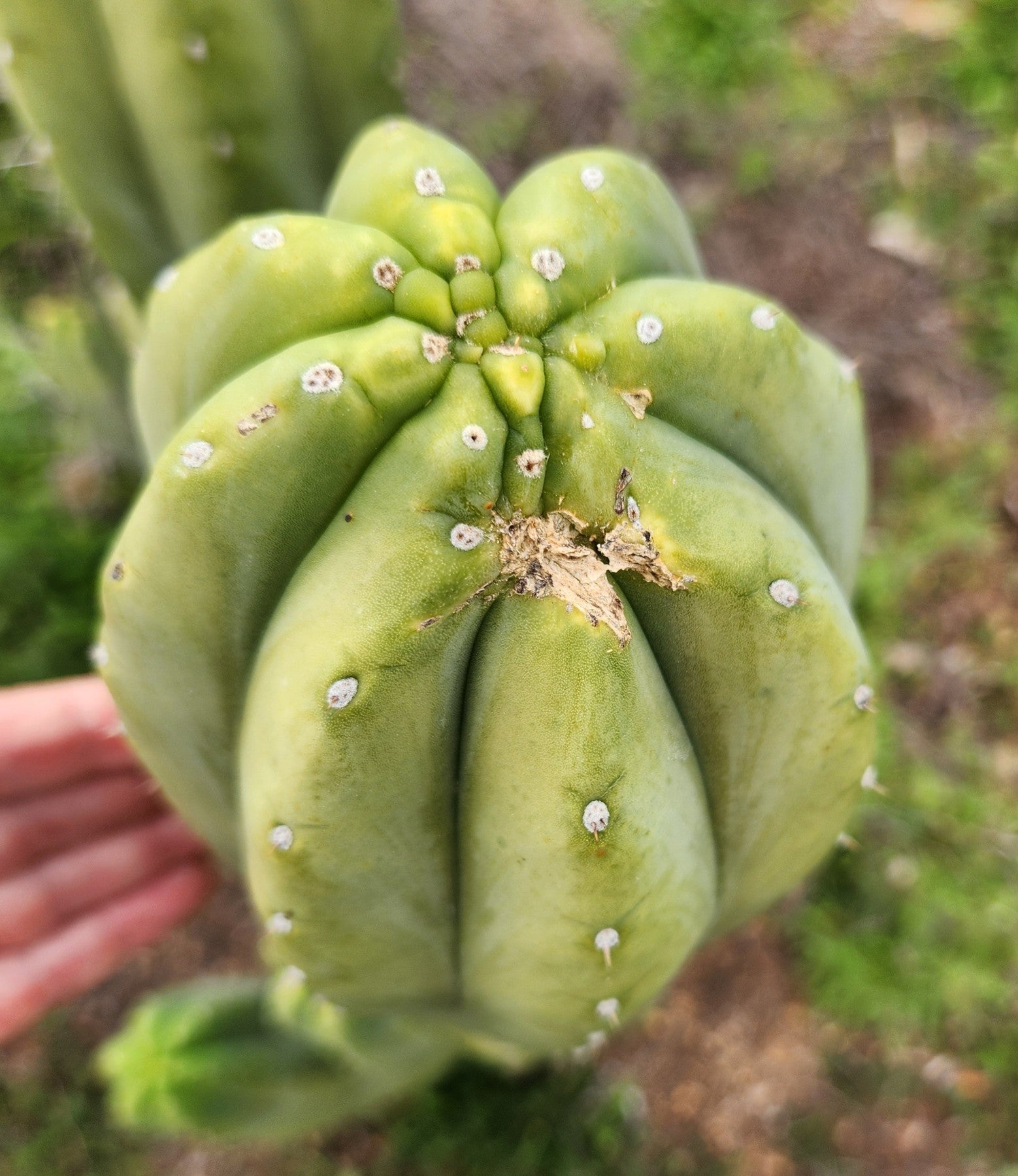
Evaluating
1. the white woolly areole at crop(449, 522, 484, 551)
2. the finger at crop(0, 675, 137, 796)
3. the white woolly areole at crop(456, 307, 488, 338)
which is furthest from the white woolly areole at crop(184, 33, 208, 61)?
the finger at crop(0, 675, 137, 796)

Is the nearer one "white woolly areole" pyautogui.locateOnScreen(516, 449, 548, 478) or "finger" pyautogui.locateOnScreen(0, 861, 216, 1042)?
"white woolly areole" pyautogui.locateOnScreen(516, 449, 548, 478)

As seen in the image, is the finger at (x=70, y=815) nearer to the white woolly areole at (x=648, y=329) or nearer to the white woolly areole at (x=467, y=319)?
the white woolly areole at (x=467, y=319)

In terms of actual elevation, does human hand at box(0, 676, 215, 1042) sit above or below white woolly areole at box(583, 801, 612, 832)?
below

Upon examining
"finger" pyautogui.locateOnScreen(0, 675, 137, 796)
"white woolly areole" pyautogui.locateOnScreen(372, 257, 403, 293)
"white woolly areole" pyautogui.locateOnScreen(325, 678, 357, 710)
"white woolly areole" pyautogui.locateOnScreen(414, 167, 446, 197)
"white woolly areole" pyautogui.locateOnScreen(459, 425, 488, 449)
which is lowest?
"finger" pyautogui.locateOnScreen(0, 675, 137, 796)

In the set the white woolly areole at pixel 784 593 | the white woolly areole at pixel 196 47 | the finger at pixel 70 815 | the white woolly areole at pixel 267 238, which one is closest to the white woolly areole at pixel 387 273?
the white woolly areole at pixel 267 238

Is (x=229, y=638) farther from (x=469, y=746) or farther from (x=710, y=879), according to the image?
(x=710, y=879)

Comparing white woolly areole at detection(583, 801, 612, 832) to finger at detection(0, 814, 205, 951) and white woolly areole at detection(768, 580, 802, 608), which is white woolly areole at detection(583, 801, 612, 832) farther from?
finger at detection(0, 814, 205, 951)

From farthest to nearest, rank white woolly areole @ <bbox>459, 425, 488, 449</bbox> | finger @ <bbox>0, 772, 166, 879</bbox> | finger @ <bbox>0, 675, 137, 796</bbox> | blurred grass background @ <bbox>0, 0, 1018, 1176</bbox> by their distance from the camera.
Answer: blurred grass background @ <bbox>0, 0, 1018, 1176</bbox> → finger @ <bbox>0, 772, 166, 879</bbox> → finger @ <bbox>0, 675, 137, 796</bbox> → white woolly areole @ <bbox>459, 425, 488, 449</bbox>

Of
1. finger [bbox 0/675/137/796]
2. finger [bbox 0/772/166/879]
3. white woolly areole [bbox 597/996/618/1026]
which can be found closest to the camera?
white woolly areole [bbox 597/996/618/1026]
